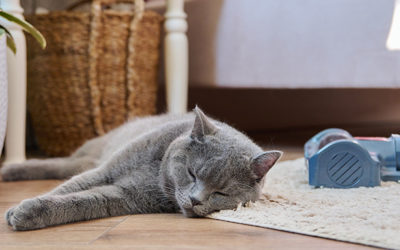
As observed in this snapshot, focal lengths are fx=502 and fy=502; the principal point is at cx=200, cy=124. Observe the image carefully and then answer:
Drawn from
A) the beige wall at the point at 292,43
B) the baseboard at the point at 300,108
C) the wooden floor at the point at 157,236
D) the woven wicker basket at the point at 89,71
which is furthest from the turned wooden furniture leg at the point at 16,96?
the baseboard at the point at 300,108

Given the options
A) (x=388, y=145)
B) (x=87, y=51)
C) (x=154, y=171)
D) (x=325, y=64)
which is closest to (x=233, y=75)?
(x=325, y=64)

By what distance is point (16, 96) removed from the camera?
173 centimetres

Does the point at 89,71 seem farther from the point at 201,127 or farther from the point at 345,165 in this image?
the point at 345,165

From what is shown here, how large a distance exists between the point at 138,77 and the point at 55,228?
116 cm

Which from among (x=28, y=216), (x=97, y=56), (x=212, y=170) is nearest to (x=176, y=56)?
(x=97, y=56)

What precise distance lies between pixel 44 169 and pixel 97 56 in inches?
22.2

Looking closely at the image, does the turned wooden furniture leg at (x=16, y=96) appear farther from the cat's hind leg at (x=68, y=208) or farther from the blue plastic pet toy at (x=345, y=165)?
the blue plastic pet toy at (x=345, y=165)

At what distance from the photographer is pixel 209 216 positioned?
3.53 ft

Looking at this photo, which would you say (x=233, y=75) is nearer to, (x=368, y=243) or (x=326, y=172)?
(x=326, y=172)

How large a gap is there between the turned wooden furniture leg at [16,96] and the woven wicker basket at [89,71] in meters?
0.25

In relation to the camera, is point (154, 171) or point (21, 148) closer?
point (154, 171)

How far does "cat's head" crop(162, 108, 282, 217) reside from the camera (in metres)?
1.05

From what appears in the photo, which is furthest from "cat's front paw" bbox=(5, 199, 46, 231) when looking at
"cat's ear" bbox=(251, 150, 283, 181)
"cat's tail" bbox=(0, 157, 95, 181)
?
"cat's tail" bbox=(0, 157, 95, 181)

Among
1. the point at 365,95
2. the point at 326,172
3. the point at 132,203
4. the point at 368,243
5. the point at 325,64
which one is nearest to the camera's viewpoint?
the point at 368,243
